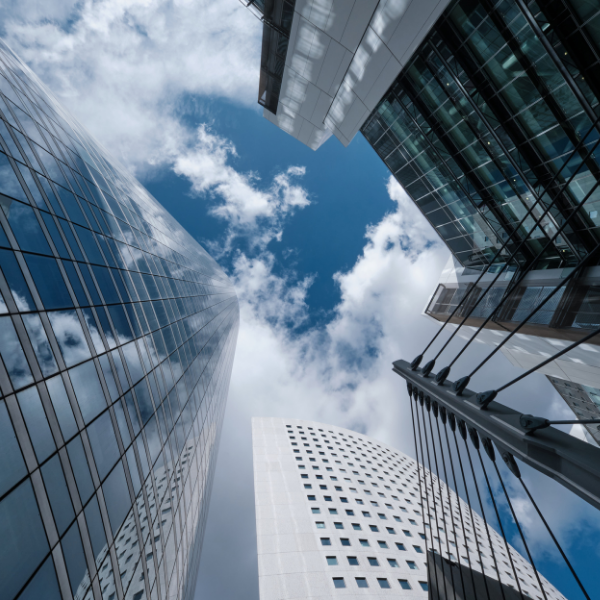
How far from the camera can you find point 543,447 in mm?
4852

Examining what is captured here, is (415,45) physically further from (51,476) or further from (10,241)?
(51,476)

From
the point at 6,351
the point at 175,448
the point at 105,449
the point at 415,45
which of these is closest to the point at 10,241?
the point at 6,351

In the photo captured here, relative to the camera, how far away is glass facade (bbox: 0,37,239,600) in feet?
24.1

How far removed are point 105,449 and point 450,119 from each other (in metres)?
30.2

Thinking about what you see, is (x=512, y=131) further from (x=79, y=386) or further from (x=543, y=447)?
(x=79, y=386)

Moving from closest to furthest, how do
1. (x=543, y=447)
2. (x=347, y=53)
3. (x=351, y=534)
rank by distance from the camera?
(x=543, y=447) < (x=347, y=53) < (x=351, y=534)

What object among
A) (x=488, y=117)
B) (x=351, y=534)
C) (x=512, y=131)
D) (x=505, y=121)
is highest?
(x=488, y=117)

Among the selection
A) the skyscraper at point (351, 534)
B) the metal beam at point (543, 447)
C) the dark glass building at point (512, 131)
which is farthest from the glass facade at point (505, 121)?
the skyscraper at point (351, 534)

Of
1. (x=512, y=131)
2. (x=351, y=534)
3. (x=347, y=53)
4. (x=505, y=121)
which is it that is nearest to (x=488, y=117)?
(x=505, y=121)

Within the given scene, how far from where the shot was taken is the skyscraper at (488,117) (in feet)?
55.4

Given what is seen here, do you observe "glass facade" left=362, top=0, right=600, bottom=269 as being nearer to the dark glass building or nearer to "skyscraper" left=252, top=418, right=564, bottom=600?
the dark glass building

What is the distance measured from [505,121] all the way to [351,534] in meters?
43.7

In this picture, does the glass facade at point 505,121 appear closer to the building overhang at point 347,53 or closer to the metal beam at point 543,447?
the building overhang at point 347,53

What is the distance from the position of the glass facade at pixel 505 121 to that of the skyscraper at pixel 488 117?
0.08m
